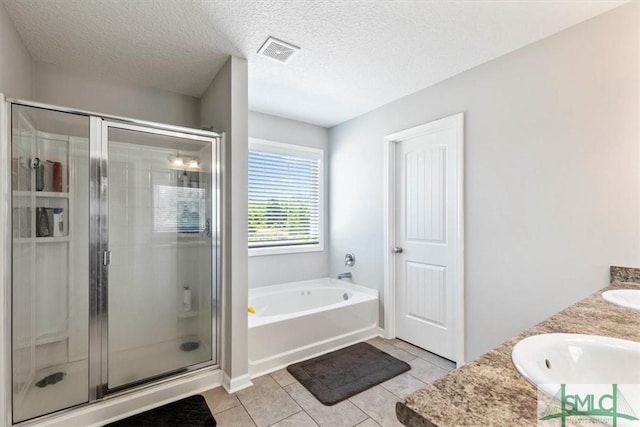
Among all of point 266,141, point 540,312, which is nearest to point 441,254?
point 540,312

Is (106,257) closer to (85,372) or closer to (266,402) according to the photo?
(85,372)

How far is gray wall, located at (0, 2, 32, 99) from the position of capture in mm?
1697

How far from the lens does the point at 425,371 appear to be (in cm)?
247

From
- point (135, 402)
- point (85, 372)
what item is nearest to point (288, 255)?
point (135, 402)

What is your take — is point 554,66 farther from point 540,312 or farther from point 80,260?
point 80,260

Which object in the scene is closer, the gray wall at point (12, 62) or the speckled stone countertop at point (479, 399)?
the speckled stone countertop at point (479, 399)

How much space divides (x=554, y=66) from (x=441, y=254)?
5.26 ft

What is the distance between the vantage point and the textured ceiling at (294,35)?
1730mm

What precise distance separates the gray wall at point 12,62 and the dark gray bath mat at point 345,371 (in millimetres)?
2687

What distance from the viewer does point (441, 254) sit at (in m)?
2.75

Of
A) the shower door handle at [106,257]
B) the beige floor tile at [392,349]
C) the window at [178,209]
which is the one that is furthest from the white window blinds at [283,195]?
the shower door handle at [106,257]

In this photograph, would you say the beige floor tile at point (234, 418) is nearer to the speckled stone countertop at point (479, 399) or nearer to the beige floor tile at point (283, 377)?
the beige floor tile at point (283, 377)

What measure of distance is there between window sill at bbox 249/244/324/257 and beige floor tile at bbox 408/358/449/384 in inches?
67.9

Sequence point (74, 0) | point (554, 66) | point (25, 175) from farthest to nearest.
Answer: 1. point (554, 66)
2. point (25, 175)
3. point (74, 0)
